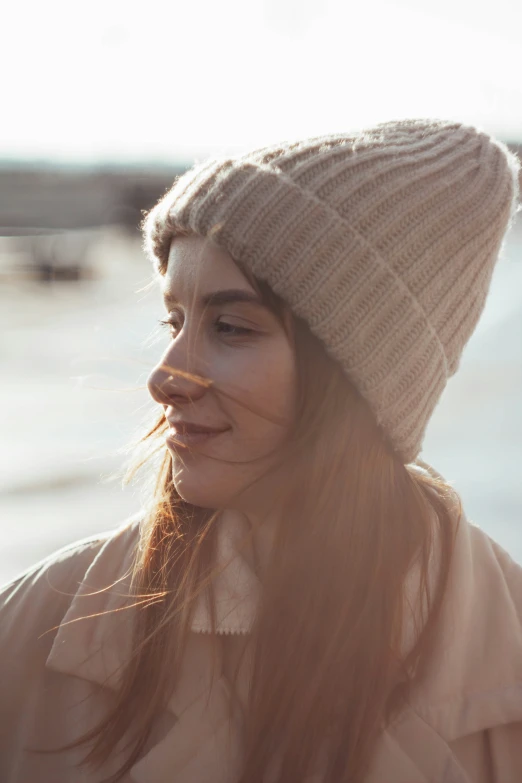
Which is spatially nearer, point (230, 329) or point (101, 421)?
point (230, 329)

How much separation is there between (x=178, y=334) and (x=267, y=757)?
2.78 ft

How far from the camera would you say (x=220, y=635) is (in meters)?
1.71

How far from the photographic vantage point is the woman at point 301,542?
1.58 m

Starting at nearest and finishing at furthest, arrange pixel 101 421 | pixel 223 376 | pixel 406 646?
pixel 223 376 → pixel 406 646 → pixel 101 421

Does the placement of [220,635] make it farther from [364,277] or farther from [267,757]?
[364,277]

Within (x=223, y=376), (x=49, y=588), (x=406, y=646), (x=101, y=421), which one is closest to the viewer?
(x=223, y=376)

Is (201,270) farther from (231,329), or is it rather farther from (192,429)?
(192,429)

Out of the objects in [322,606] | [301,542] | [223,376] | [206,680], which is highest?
[223,376]

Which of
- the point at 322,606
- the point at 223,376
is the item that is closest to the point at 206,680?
the point at 322,606

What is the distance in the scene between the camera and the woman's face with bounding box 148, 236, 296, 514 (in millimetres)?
1573

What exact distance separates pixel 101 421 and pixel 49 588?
419cm

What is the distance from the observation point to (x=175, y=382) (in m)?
1.58

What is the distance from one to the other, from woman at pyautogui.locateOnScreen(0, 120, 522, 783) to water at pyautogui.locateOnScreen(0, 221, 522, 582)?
0.95 feet

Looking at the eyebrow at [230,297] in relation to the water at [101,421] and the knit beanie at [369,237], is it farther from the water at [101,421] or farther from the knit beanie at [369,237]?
the water at [101,421]
